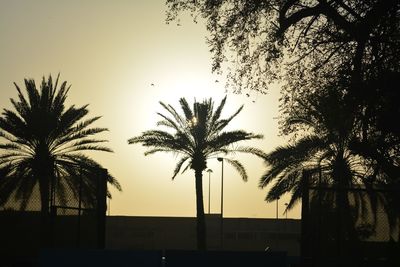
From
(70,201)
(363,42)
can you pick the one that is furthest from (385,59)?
(70,201)

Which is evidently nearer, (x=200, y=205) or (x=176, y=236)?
(x=200, y=205)

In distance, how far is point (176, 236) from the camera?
6275 cm

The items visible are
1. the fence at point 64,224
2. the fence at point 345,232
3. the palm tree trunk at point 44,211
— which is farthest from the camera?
the palm tree trunk at point 44,211

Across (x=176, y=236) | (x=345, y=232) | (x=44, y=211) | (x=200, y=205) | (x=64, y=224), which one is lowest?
(x=176, y=236)

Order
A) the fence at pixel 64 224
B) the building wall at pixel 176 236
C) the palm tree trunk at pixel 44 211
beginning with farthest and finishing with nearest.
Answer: the building wall at pixel 176 236, the palm tree trunk at pixel 44 211, the fence at pixel 64 224

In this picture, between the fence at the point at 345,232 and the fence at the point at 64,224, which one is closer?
the fence at the point at 345,232

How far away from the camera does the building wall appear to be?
62.5m

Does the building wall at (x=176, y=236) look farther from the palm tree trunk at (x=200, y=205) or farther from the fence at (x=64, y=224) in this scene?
the fence at (x=64, y=224)

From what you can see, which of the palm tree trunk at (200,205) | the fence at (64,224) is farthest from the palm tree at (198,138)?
the fence at (64,224)

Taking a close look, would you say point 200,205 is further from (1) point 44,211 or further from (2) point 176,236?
(2) point 176,236

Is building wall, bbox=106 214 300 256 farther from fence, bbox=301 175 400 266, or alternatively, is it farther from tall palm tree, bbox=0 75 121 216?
fence, bbox=301 175 400 266

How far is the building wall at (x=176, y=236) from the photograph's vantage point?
62469mm

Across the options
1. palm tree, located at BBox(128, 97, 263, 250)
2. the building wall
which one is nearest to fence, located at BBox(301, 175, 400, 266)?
palm tree, located at BBox(128, 97, 263, 250)

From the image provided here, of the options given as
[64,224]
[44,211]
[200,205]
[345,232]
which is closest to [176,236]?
[200,205]
